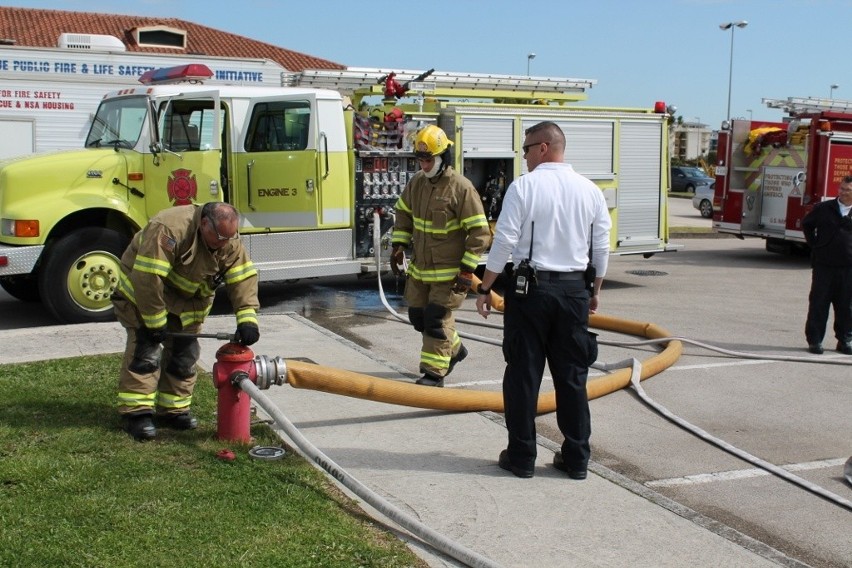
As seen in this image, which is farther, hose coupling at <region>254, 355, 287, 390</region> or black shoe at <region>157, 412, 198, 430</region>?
black shoe at <region>157, 412, 198, 430</region>

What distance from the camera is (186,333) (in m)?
5.55

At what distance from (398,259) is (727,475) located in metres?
3.33

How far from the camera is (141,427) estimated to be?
5.36 m

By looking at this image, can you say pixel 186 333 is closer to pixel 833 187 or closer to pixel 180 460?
pixel 180 460

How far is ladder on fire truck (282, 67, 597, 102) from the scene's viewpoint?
11.7 meters

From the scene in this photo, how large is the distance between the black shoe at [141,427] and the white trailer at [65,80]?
873 cm

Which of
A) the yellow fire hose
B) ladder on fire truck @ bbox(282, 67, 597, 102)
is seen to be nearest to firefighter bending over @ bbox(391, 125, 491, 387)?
the yellow fire hose

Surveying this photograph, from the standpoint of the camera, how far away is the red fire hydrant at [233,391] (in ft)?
17.2

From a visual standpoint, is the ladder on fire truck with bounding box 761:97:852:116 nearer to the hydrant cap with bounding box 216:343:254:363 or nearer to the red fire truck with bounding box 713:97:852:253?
the red fire truck with bounding box 713:97:852:253

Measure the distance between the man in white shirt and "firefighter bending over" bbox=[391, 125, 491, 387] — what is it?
176 cm

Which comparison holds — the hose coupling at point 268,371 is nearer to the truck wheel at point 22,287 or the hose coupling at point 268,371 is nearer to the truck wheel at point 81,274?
the truck wheel at point 81,274

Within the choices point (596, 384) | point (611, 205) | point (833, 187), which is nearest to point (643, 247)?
point (611, 205)

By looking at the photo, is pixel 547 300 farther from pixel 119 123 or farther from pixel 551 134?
pixel 119 123

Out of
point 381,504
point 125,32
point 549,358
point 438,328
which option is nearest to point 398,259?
point 438,328
